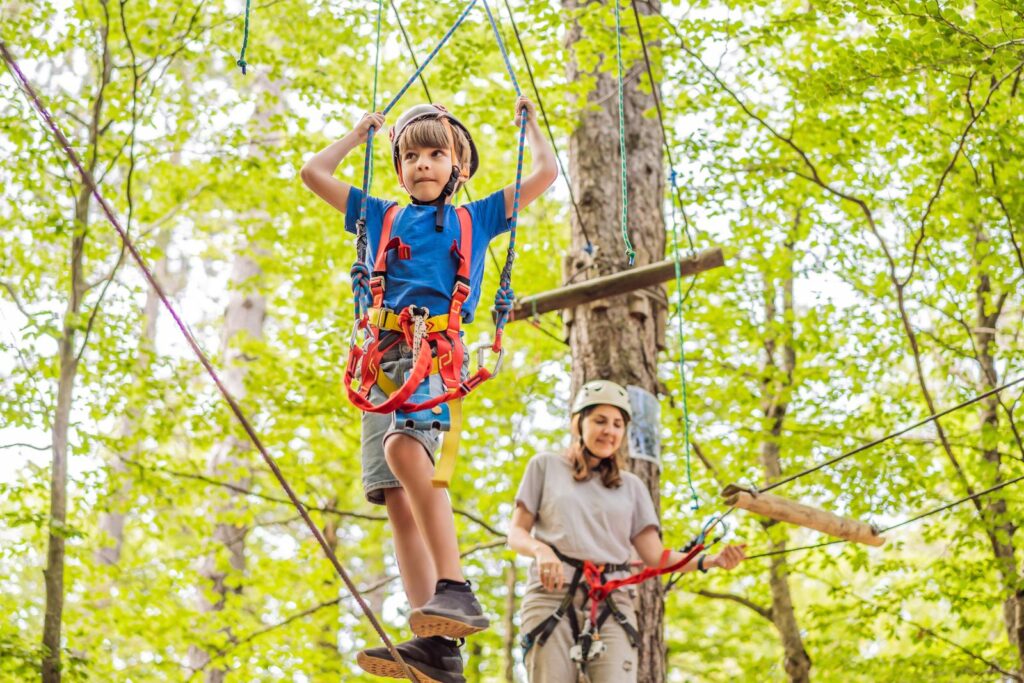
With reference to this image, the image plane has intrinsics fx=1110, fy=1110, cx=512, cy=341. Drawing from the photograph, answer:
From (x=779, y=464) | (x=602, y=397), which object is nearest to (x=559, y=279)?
(x=779, y=464)

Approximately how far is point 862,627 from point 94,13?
712 cm

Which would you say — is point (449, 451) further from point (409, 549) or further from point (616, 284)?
point (616, 284)

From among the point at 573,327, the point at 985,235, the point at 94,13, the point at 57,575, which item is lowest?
the point at 57,575

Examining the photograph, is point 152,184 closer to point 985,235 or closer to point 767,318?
point 767,318

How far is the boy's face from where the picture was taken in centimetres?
313

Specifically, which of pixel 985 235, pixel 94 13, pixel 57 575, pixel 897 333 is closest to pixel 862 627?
pixel 897 333

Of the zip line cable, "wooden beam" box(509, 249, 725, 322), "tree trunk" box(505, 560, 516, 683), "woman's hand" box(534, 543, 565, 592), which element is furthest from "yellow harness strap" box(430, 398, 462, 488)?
"tree trunk" box(505, 560, 516, 683)

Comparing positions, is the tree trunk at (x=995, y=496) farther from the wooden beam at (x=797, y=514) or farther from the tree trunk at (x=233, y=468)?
the tree trunk at (x=233, y=468)

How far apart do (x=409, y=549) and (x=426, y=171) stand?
107 centimetres

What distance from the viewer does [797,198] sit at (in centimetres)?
888

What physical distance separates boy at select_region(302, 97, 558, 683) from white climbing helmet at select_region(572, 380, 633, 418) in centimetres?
113

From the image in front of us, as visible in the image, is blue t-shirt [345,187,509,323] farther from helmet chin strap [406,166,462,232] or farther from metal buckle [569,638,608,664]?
metal buckle [569,638,608,664]

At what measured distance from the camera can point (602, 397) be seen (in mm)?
4309

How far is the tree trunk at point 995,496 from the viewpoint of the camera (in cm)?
684
